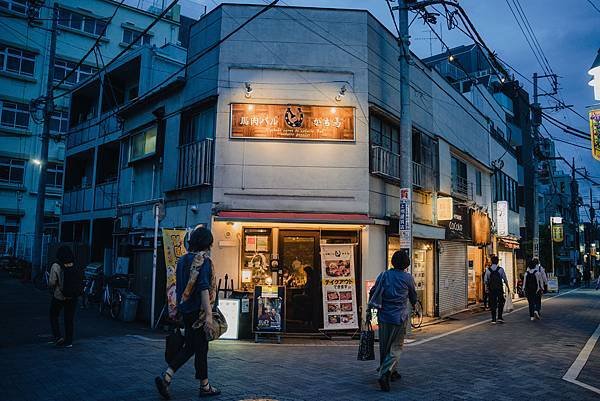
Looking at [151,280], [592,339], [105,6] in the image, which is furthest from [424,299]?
[105,6]

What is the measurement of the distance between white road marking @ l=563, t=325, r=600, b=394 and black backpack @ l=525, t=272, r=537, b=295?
314cm

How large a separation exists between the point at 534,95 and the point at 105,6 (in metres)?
32.1

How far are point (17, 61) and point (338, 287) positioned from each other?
3107 cm

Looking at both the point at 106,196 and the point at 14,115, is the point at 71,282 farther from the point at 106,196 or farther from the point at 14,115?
the point at 14,115

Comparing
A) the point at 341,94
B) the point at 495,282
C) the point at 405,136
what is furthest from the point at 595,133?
the point at 341,94

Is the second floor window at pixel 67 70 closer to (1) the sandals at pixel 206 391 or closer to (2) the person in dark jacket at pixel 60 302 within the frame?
(2) the person in dark jacket at pixel 60 302

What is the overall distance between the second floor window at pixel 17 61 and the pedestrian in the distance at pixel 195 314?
107 feet

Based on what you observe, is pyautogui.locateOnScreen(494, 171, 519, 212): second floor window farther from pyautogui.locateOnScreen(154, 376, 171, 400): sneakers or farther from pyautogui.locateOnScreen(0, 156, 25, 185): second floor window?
pyautogui.locateOnScreen(0, 156, 25, 185): second floor window

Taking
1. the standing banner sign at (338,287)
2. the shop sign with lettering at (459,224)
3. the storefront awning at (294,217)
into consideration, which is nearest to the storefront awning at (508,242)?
the shop sign with lettering at (459,224)

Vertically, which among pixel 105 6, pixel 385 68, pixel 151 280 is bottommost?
pixel 151 280

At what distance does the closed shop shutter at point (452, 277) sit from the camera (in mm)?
16766

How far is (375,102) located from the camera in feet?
42.7

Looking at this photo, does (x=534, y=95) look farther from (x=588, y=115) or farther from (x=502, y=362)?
(x=502, y=362)

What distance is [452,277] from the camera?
17.8m
